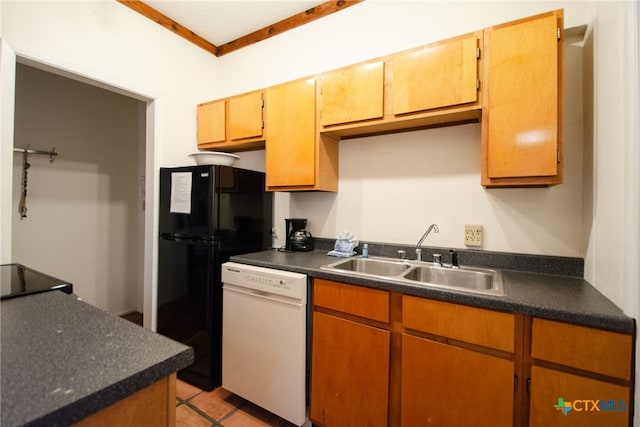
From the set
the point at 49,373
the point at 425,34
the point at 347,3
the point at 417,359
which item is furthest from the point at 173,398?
the point at 347,3

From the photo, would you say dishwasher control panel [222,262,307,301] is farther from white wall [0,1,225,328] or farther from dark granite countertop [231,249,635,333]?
white wall [0,1,225,328]

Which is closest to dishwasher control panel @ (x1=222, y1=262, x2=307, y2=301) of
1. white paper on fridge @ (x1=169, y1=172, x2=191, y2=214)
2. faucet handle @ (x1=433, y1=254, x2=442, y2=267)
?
white paper on fridge @ (x1=169, y1=172, x2=191, y2=214)

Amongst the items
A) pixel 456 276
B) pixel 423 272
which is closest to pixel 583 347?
pixel 456 276

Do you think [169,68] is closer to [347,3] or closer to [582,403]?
[347,3]

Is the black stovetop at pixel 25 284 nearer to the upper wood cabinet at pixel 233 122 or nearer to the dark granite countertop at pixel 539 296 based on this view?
the dark granite countertop at pixel 539 296

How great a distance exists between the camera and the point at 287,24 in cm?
230

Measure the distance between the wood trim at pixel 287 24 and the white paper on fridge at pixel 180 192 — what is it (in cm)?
141

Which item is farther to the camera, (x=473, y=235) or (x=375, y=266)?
(x=375, y=266)

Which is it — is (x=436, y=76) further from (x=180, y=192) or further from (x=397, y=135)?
(x=180, y=192)

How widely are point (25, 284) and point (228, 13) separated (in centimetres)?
223

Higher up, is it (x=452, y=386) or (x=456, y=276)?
(x=456, y=276)

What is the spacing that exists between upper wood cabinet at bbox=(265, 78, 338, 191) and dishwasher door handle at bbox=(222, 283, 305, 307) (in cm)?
73

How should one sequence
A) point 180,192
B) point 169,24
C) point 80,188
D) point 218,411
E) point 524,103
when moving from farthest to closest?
point 80,188, point 169,24, point 180,192, point 218,411, point 524,103

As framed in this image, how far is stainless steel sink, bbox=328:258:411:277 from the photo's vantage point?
5.57 ft
